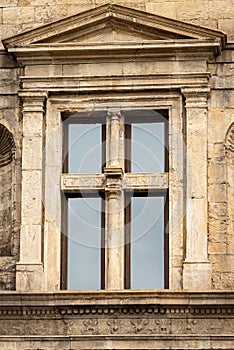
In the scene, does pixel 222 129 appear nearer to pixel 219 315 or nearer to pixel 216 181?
pixel 216 181

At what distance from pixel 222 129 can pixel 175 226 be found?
140 cm

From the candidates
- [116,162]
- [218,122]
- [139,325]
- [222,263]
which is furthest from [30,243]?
[218,122]

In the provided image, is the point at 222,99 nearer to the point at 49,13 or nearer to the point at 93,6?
the point at 93,6


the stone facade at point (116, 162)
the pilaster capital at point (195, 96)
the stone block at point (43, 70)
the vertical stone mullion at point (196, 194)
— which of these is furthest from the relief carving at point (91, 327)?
the stone block at point (43, 70)

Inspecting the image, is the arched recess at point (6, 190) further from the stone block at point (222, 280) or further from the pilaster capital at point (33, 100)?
the stone block at point (222, 280)

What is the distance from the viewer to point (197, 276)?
2206 centimetres

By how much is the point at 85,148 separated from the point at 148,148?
32.1 inches

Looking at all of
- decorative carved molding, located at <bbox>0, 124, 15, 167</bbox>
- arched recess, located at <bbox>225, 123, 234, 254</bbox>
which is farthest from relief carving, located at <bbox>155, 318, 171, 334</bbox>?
decorative carved molding, located at <bbox>0, 124, 15, 167</bbox>

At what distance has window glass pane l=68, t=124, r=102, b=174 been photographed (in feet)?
75.3

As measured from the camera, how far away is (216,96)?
2288 cm

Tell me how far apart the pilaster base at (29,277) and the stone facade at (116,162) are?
1cm

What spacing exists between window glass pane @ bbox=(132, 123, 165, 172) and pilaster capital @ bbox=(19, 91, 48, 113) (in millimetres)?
1218

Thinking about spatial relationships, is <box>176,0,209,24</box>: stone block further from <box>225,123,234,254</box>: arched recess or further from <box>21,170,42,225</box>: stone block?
<box>21,170,42,225</box>: stone block

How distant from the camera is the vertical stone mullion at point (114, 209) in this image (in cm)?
2239
